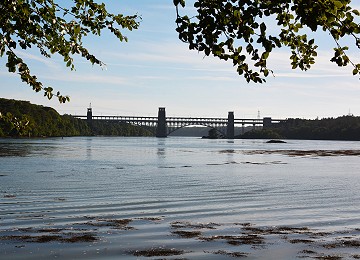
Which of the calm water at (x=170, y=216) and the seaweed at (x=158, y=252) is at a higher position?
the seaweed at (x=158, y=252)

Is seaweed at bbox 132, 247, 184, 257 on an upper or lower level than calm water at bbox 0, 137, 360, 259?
upper

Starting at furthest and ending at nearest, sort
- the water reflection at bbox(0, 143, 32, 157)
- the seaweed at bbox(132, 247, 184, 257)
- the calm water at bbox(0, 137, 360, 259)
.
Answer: the water reflection at bbox(0, 143, 32, 157) < the calm water at bbox(0, 137, 360, 259) < the seaweed at bbox(132, 247, 184, 257)

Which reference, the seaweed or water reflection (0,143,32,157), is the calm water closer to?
the seaweed

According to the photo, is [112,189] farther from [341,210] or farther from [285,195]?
[341,210]

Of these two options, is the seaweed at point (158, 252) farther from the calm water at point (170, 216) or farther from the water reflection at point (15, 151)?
the water reflection at point (15, 151)

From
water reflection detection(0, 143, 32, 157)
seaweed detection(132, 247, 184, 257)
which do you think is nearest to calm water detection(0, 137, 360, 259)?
seaweed detection(132, 247, 184, 257)

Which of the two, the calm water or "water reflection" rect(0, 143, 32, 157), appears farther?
"water reflection" rect(0, 143, 32, 157)

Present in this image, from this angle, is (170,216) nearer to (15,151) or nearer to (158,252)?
(158,252)

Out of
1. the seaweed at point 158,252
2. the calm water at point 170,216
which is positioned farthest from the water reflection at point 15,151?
the seaweed at point 158,252

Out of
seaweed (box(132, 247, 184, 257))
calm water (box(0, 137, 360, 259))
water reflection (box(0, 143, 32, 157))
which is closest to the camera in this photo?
seaweed (box(132, 247, 184, 257))

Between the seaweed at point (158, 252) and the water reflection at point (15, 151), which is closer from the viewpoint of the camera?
the seaweed at point (158, 252)

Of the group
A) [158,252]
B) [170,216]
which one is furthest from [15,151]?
[158,252]

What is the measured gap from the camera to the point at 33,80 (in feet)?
21.0

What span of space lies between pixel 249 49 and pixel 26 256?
5577 millimetres
